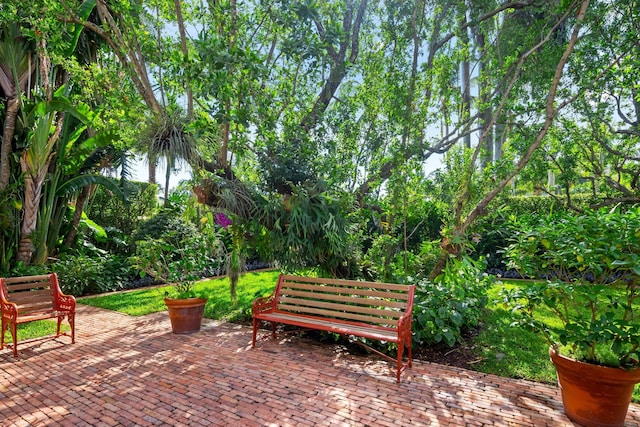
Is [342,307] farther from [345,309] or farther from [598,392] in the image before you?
[598,392]

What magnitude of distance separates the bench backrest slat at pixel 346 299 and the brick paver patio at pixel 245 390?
20.2 inches

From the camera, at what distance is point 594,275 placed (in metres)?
3.00

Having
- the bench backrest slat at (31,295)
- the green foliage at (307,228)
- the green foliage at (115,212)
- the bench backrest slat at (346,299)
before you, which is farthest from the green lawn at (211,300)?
the green foliage at (115,212)

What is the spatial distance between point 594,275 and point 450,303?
191cm

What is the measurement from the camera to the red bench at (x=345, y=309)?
394 centimetres

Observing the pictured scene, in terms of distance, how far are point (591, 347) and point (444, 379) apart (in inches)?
55.8

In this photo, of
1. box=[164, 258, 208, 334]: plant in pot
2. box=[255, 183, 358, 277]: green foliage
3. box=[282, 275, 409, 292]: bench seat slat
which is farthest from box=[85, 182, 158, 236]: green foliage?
box=[282, 275, 409, 292]: bench seat slat

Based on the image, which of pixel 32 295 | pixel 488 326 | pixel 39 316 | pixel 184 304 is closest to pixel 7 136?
pixel 32 295

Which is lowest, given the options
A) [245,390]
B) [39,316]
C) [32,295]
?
[245,390]

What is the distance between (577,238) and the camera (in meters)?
2.94

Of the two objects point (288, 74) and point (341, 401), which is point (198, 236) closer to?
point (288, 74)

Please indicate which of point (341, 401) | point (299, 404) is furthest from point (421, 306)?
point (299, 404)

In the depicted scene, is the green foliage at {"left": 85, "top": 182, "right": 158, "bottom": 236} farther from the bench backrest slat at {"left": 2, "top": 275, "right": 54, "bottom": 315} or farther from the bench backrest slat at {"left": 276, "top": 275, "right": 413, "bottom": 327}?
the bench backrest slat at {"left": 276, "top": 275, "right": 413, "bottom": 327}

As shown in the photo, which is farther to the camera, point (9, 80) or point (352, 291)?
point (9, 80)
